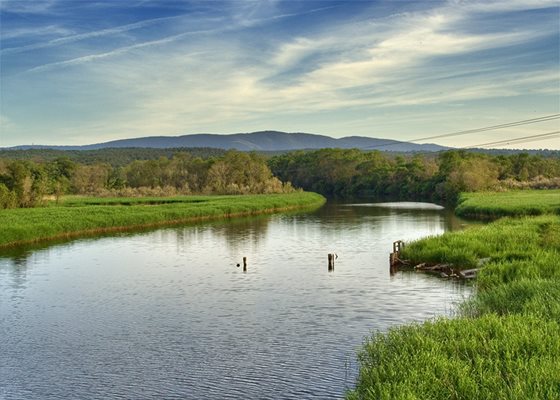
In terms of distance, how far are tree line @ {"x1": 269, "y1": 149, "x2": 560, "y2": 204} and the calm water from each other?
69306 millimetres

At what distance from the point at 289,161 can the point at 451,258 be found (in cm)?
14265

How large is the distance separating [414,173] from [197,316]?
114 m

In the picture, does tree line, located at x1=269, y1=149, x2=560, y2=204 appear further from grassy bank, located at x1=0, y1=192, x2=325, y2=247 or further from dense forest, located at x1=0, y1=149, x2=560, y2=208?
grassy bank, located at x1=0, y1=192, x2=325, y2=247

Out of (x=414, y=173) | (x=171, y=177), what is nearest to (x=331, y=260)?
(x=171, y=177)

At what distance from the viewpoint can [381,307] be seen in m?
25.1

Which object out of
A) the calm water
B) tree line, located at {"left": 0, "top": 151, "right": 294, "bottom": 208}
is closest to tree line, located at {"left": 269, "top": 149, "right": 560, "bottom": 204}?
tree line, located at {"left": 0, "top": 151, "right": 294, "bottom": 208}

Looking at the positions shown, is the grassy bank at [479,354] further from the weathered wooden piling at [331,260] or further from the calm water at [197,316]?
the weathered wooden piling at [331,260]

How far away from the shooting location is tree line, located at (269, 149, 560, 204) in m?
110

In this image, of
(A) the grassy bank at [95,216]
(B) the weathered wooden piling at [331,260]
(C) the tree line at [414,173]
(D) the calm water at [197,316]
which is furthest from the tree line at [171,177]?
(B) the weathered wooden piling at [331,260]

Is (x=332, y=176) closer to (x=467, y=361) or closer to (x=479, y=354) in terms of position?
(x=479, y=354)

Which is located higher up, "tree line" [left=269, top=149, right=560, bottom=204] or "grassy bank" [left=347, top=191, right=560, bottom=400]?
"tree line" [left=269, top=149, right=560, bottom=204]

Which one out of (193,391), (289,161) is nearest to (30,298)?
(193,391)

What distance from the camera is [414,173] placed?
13362 cm

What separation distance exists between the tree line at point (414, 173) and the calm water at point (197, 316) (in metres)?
69.3
